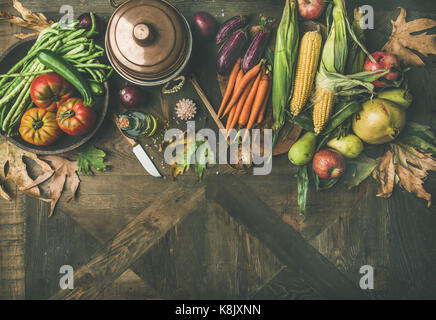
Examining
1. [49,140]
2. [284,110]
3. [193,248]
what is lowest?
[193,248]

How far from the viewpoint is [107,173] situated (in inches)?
55.1

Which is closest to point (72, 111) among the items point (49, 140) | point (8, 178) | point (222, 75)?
point (49, 140)

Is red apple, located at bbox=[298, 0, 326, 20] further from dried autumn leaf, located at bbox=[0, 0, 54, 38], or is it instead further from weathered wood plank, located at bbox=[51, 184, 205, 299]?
dried autumn leaf, located at bbox=[0, 0, 54, 38]

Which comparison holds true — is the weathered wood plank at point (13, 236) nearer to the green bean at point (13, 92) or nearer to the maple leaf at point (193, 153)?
the green bean at point (13, 92)

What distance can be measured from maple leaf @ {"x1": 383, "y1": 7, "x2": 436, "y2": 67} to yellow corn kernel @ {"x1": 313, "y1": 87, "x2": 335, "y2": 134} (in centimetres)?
38

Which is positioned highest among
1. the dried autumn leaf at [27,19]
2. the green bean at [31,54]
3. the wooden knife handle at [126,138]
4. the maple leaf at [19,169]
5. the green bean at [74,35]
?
the dried autumn leaf at [27,19]

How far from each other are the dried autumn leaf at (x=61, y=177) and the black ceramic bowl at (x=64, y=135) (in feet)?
0.33

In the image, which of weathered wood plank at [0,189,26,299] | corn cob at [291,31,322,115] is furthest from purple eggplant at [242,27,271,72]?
weathered wood plank at [0,189,26,299]

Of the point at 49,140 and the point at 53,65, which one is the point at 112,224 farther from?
the point at 53,65

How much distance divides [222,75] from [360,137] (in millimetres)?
686

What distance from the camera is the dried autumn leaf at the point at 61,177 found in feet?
4.54

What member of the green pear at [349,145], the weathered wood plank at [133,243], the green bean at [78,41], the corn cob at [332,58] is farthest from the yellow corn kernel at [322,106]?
the green bean at [78,41]

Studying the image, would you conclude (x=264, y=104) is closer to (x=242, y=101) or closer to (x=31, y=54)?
(x=242, y=101)

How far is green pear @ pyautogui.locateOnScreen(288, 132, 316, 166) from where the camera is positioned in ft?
4.20
